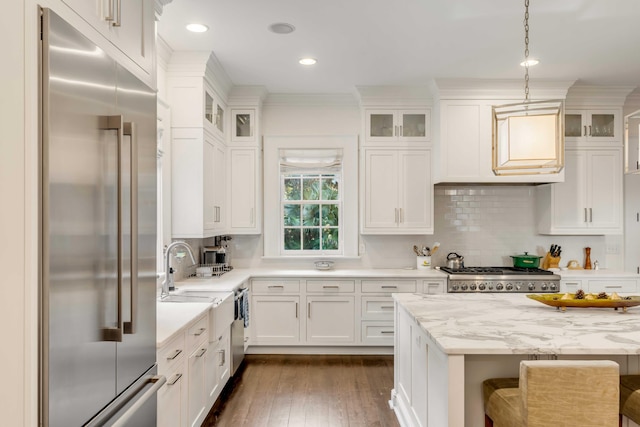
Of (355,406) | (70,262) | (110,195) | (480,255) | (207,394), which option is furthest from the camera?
(480,255)

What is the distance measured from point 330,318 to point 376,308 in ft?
1.60

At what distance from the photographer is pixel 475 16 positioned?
310cm

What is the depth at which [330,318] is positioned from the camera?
461 centimetres

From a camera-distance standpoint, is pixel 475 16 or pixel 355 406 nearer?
pixel 475 16

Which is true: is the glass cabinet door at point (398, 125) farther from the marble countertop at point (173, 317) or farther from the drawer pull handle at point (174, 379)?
the drawer pull handle at point (174, 379)

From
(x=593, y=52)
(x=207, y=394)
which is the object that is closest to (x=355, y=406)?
(x=207, y=394)

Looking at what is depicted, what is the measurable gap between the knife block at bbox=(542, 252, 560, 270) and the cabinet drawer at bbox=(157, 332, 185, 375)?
409 centimetres

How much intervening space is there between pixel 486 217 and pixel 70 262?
4.63m

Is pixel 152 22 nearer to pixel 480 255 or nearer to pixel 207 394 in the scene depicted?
pixel 207 394

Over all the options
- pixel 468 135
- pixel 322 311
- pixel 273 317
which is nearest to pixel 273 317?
pixel 273 317

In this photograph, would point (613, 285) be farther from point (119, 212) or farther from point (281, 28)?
point (119, 212)
